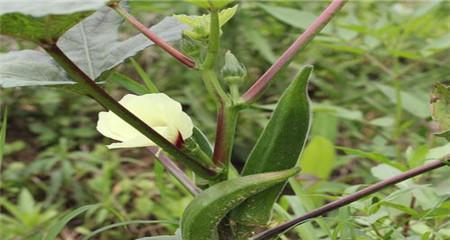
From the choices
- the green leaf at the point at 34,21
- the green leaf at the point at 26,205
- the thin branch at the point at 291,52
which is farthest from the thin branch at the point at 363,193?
the green leaf at the point at 26,205

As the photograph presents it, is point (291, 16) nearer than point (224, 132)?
No

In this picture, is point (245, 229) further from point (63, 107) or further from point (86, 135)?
point (63, 107)

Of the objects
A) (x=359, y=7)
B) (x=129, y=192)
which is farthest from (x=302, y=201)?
(x=359, y=7)

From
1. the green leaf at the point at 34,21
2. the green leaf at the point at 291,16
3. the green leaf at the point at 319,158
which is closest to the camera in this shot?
the green leaf at the point at 34,21

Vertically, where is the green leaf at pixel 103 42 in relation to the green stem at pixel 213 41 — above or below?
below

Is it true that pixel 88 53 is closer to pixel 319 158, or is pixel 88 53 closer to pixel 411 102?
pixel 319 158

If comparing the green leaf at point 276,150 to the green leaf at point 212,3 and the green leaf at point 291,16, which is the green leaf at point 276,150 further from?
the green leaf at point 291,16

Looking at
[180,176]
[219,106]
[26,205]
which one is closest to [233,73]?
[219,106]
